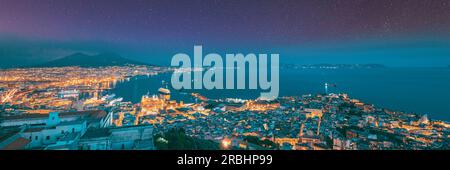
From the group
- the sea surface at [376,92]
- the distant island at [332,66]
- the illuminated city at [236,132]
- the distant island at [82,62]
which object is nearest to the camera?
the illuminated city at [236,132]

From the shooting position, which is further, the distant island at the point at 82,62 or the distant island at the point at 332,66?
the distant island at the point at 332,66

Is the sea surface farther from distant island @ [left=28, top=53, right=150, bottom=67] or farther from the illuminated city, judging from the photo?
distant island @ [left=28, top=53, right=150, bottom=67]

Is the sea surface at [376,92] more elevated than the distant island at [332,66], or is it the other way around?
the distant island at [332,66]

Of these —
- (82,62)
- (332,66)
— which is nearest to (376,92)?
(82,62)

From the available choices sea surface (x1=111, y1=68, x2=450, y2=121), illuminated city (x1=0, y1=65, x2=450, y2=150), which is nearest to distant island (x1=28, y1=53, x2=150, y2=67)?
sea surface (x1=111, y1=68, x2=450, y2=121)

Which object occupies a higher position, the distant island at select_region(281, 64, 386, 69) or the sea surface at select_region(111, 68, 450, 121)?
the distant island at select_region(281, 64, 386, 69)

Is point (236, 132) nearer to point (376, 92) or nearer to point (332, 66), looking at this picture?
point (376, 92)

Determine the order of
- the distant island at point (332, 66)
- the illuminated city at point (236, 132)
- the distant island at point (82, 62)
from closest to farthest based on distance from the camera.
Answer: the illuminated city at point (236, 132) → the distant island at point (82, 62) → the distant island at point (332, 66)

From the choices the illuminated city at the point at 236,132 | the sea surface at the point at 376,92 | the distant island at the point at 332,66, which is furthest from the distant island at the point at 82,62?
the distant island at the point at 332,66

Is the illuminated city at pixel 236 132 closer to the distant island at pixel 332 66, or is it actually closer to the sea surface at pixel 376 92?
the sea surface at pixel 376 92
